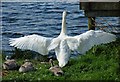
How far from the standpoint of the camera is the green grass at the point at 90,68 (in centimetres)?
1003

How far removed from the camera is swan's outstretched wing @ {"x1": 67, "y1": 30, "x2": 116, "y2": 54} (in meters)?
10.5

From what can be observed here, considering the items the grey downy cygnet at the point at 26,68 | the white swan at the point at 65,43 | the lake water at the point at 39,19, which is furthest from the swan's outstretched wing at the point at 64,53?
the lake water at the point at 39,19

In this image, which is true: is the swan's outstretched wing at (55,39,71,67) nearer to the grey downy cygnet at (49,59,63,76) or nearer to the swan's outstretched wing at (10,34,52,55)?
the grey downy cygnet at (49,59,63,76)

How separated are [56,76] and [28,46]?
3.66 feet

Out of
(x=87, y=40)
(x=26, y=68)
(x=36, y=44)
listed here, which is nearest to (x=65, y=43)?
(x=87, y=40)

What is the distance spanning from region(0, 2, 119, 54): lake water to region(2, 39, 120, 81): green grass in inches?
132

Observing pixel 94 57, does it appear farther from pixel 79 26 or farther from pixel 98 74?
pixel 79 26

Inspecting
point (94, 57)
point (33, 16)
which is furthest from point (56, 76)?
point (33, 16)

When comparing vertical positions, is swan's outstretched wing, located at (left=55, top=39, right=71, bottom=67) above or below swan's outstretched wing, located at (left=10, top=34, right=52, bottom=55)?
below

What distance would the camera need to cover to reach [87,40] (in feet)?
34.9

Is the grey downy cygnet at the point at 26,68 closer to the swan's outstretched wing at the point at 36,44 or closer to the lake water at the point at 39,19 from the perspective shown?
the swan's outstretched wing at the point at 36,44

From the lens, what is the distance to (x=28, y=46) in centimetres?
1085

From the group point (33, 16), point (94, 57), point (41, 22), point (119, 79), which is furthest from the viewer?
point (33, 16)

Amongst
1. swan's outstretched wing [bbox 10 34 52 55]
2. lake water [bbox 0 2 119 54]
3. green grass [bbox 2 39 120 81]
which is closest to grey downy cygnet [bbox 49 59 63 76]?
green grass [bbox 2 39 120 81]
